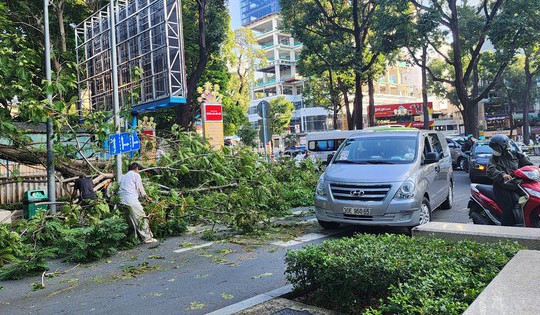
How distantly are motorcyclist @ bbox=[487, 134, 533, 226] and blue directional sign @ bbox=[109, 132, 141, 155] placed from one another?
647cm

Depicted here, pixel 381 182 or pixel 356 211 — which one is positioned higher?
pixel 381 182

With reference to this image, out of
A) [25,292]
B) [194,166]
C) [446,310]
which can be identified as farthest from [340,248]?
[194,166]

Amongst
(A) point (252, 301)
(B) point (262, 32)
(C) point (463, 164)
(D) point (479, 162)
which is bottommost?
(A) point (252, 301)

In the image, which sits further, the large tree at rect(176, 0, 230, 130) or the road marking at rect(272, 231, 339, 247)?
the large tree at rect(176, 0, 230, 130)

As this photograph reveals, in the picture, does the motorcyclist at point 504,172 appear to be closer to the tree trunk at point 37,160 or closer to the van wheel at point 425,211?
the van wheel at point 425,211

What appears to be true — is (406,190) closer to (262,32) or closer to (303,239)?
(303,239)

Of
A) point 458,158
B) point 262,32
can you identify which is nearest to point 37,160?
point 458,158

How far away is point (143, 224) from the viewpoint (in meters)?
8.09

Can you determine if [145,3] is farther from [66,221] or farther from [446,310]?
[446,310]

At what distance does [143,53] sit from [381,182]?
1260 cm

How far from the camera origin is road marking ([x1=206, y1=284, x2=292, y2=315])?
4.20 m

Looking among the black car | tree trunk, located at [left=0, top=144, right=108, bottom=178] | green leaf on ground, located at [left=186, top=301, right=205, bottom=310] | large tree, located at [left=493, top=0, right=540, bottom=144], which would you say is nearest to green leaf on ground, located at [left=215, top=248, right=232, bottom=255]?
green leaf on ground, located at [left=186, top=301, right=205, bottom=310]

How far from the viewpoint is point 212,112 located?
55.6 ft

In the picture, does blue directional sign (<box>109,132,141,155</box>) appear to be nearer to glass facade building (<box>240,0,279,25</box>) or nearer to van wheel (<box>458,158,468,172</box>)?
van wheel (<box>458,158,468,172</box>)
